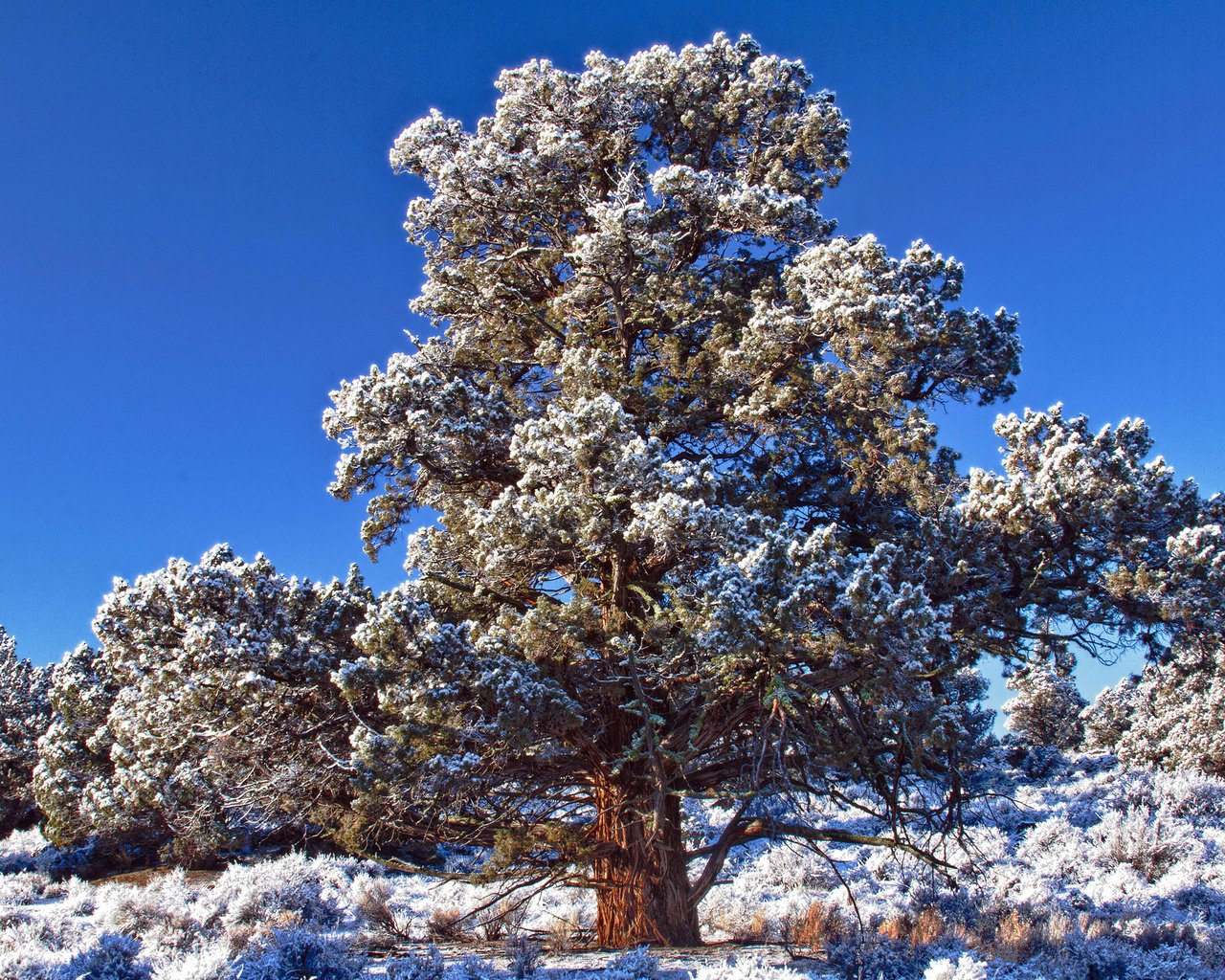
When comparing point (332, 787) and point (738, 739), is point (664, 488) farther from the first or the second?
point (332, 787)

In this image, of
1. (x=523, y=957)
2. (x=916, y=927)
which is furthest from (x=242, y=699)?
(x=916, y=927)

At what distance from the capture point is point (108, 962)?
6938 mm

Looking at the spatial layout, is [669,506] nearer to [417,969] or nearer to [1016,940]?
[417,969]

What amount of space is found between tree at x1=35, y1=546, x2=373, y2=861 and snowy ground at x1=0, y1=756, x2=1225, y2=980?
139cm

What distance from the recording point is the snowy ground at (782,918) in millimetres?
7355

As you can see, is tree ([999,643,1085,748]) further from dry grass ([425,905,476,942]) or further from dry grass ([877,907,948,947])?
dry grass ([425,905,476,942])

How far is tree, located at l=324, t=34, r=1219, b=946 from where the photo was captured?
7.79 m

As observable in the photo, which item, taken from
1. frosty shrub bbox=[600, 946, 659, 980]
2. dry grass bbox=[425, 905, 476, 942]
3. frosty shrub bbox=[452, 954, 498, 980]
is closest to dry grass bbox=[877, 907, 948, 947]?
frosty shrub bbox=[600, 946, 659, 980]

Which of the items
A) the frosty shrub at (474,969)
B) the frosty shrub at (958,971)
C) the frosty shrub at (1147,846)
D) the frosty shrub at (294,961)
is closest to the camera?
the frosty shrub at (958,971)

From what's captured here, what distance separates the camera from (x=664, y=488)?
8383mm

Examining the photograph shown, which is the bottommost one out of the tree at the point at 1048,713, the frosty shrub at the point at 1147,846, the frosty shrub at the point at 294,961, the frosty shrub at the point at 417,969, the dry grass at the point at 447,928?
the frosty shrub at the point at 1147,846

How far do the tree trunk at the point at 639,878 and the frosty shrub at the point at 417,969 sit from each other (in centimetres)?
246

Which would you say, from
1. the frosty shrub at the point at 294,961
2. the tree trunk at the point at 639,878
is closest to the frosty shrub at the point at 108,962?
the frosty shrub at the point at 294,961

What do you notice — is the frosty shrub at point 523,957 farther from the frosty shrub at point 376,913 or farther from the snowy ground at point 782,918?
the frosty shrub at point 376,913
